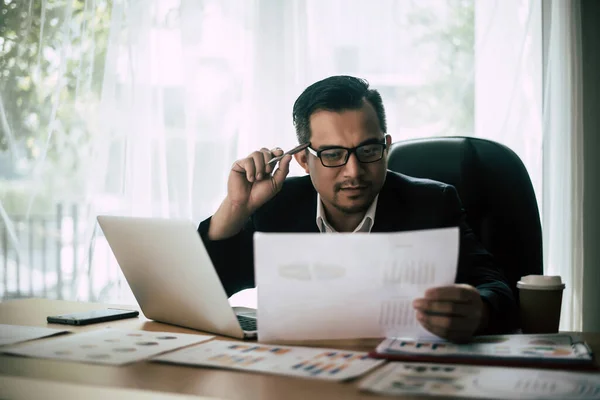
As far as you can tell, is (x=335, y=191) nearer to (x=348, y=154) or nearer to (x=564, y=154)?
(x=348, y=154)

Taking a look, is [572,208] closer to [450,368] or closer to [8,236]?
[450,368]

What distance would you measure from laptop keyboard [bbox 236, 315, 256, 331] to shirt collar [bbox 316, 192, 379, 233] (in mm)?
477

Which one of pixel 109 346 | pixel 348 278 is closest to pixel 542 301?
pixel 348 278

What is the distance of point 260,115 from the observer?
264 cm

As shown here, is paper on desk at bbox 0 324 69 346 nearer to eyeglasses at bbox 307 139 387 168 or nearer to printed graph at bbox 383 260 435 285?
printed graph at bbox 383 260 435 285

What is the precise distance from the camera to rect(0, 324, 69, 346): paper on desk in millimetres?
1046

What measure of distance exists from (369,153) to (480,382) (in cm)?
84

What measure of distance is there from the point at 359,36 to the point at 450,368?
1963 mm

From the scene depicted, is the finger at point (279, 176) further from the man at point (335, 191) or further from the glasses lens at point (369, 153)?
the glasses lens at point (369, 153)

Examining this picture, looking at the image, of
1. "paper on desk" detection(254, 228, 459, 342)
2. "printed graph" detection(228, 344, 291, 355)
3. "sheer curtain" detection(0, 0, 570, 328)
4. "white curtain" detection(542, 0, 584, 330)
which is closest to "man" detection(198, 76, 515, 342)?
"paper on desk" detection(254, 228, 459, 342)

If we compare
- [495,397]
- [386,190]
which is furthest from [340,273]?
[386,190]

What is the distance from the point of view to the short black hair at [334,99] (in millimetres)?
1595

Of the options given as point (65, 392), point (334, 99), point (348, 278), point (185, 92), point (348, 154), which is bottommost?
point (65, 392)

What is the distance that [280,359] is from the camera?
2.91ft
